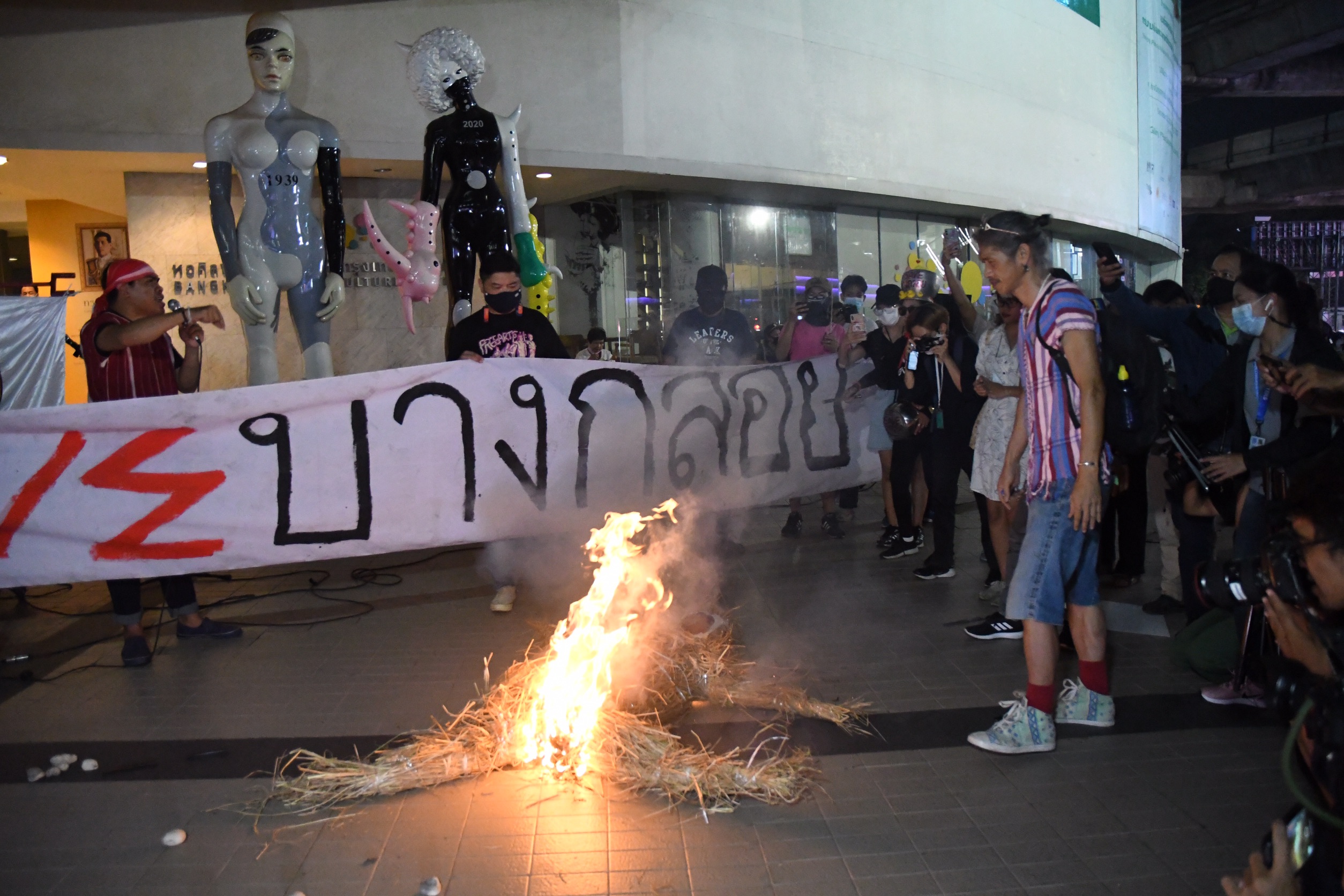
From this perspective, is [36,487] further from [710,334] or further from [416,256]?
[710,334]

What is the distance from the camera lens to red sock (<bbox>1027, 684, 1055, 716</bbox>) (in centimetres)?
382

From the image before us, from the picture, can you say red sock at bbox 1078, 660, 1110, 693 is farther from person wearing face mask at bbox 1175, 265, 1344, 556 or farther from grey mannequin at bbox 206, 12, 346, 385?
grey mannequin at bbox 206, 12, 346, 385

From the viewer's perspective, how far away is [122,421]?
195 inches

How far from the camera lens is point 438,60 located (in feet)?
22.5

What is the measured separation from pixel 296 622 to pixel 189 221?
6708mm

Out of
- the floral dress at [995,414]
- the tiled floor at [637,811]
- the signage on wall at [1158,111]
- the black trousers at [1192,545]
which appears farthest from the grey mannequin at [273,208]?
the signage on wall at [1158,111]

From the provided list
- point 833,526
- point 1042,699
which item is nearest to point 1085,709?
point 1042,699

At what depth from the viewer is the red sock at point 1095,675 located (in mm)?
4000

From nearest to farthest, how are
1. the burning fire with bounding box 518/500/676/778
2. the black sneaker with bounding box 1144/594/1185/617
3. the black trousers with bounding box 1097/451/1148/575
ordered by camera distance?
the burning fire with bounding box 518/500/676/778
the black sneaker with bounding box 1144/594/1185/617
the black trousers with bounding box 1097/451/1148/575

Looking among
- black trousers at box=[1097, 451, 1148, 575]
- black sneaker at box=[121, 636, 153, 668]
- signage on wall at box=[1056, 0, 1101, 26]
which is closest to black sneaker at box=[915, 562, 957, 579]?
black trousers at box=[1097, 451, 1148, 575]

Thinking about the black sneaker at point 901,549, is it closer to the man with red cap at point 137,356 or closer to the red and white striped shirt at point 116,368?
the man with red cap at point 137,356

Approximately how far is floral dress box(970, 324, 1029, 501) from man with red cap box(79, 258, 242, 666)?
4158mm

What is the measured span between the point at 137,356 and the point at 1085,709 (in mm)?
5047

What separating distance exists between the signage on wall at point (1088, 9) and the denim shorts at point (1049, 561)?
56.7 feet
